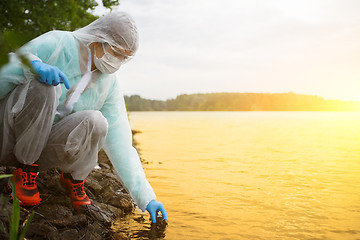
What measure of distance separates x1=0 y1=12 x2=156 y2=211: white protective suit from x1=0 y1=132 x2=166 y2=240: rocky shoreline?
0.97 ft

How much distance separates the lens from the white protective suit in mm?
2203

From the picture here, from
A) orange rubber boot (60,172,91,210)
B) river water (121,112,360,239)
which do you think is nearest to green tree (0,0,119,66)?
river water (121,112,360,239)

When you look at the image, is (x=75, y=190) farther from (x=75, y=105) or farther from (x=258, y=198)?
(x=258, y=198)

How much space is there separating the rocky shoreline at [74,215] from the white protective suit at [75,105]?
0.30 meters

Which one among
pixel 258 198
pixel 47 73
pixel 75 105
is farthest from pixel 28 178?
pixel 258 198

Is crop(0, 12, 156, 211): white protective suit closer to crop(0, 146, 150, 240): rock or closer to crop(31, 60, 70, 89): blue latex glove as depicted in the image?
crop(31, 60, 70, 89): blue latex glove

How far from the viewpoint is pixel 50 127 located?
90.0 inches

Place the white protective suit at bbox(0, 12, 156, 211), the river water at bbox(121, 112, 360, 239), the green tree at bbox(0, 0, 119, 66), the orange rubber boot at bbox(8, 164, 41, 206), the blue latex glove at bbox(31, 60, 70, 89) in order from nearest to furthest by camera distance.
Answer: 1. the blue latex glove at bbox(31, 60, 70, 89)
2. the white protective suit at bbox(0, 12, 156, 211)
3. the orange rubber boot at bbox(8, 164, 41, 206)
4. the river water at bbox(121, 112, 360, 239)
5. the green tree at bbox(0, 0, 119, 66)

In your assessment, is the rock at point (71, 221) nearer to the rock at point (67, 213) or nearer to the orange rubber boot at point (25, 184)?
the rock at point (67, 213)

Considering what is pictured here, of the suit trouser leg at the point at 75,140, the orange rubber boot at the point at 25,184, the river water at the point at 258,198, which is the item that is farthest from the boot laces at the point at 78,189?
the river water at the point at 258,198

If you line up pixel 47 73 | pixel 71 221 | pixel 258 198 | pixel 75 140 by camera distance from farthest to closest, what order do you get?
pixel 258 198, pixel 71 221, pixel 75 140, pixel 47 73

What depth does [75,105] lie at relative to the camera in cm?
253

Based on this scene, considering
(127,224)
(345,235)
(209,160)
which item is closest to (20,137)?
(127,224)

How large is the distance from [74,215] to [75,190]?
0.19m
